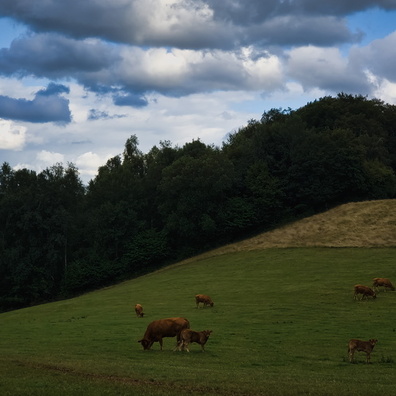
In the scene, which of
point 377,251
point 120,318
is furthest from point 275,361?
point 377,251

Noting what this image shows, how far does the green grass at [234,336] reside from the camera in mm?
17016

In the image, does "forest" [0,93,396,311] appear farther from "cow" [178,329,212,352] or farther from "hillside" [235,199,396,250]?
"cow" [178,329,212,352]

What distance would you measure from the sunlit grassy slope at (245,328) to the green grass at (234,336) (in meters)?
0.07

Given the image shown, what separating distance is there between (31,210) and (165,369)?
76.0 meters

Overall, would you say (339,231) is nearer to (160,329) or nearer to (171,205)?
(171,205)

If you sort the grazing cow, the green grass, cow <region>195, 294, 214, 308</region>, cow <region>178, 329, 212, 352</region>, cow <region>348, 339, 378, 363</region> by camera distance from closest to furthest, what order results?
the green grass < cow <region>348, 339, 378, 363</region> < cow <region>178, 329, 212, 352</region> < the grazing cow < cow <region>195, 294, 214, 308</region>

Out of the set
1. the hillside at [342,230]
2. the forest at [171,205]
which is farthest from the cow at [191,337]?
the forest at [171,205]

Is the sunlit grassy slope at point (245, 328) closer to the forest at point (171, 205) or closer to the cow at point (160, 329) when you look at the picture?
the cow at point (160, 329)

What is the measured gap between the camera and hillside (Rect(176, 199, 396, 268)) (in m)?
69.9

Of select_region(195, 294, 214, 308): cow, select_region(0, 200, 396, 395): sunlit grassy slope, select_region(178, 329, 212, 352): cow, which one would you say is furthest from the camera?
select_region(195, 294, 214, 308): cow

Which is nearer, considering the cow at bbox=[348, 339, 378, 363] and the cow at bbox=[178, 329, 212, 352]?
the cow at bbox=[348, 339, 378, 363]

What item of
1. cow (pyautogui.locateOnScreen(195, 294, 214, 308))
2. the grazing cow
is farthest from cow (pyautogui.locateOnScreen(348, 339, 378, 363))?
cow (pyautogui.locateOnScreen(195, 294, 214, 308))

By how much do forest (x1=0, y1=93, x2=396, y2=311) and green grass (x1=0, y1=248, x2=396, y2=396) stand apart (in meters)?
17.8

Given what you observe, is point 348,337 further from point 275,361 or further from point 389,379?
point 389,379
